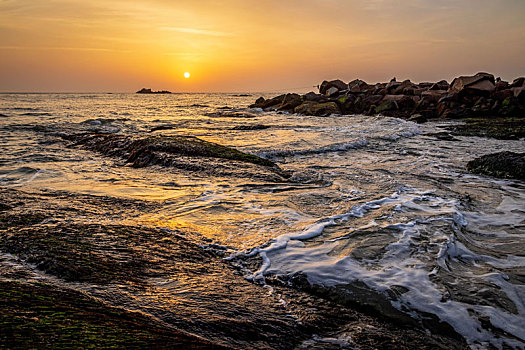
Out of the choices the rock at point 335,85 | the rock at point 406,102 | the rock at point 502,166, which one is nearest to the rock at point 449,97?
the rock at point 406,102

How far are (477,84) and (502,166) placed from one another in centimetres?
1767

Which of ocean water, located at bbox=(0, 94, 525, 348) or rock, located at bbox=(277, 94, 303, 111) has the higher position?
rock, located at bbox=(277, 94, 303, 111)

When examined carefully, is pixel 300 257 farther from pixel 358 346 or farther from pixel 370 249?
pixel 358 346

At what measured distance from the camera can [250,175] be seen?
6.40 m

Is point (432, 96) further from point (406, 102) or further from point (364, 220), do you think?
point (364, 220)

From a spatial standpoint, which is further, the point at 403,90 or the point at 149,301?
the point at 403,90

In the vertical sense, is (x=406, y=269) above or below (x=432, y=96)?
below

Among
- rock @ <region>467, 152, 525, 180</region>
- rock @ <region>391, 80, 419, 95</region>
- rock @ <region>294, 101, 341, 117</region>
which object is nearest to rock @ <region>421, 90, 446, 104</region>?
rock @ <region>391, 80, 419, 95</region>

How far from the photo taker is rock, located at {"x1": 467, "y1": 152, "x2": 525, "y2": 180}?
6.49 meters

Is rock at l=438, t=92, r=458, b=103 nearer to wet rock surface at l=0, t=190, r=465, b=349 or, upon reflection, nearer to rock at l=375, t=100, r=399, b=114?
rock at l=375, t=100, r=399, b=114

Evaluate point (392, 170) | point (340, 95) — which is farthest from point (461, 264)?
point (340, 95)

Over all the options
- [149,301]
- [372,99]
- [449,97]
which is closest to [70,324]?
[149,301]

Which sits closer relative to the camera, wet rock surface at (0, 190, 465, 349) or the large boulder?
wet rock surface at (0, 190, 465, 349)

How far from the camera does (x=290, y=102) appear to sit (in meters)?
31.9
